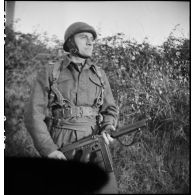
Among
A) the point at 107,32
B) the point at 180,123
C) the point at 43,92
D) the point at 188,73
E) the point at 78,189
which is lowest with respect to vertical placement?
the point at 78,189

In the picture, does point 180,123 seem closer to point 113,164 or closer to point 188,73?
point 188,73

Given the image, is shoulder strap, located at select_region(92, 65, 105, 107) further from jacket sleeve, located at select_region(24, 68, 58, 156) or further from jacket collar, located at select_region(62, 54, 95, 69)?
jacket sleeve, located at select_region(24, 68, 58, 156)

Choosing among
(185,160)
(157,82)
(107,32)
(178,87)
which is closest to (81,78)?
(107,32)

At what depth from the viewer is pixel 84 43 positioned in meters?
1.59

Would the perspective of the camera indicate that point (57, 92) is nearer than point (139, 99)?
Yes

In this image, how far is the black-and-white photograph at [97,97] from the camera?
1.51 metres

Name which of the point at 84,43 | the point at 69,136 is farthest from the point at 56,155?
the point at 84,43

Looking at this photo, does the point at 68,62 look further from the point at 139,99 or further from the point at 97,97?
the point at 139,99

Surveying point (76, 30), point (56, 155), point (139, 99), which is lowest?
point (56, 155)

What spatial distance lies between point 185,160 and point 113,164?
0.43 meters

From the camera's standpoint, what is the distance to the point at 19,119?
1.75 meters

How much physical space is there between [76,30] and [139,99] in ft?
1.94

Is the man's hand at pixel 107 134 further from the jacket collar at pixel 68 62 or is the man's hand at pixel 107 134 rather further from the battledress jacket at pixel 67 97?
the jacket collar at pixel 68 62

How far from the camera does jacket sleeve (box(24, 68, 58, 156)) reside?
1483mm
